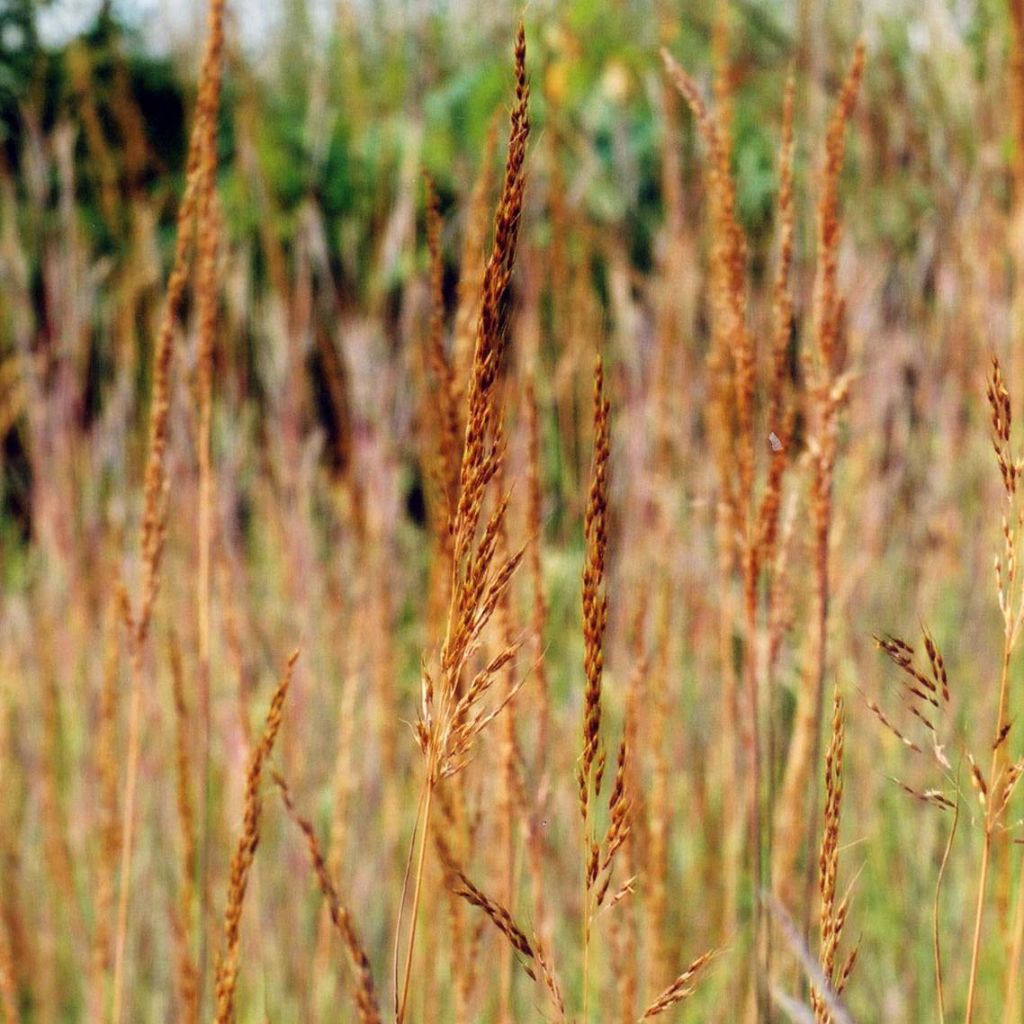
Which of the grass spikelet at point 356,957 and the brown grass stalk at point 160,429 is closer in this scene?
the grass spikelet at point 356,957

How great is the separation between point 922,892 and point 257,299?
8.88 ft

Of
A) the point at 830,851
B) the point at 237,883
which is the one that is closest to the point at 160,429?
the point at 237,883

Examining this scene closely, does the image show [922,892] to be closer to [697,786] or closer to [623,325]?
[697,786]

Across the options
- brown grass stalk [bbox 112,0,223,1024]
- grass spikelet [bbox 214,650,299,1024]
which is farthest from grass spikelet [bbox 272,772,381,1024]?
brown grass stalk [bbox 112,0,223,1024]

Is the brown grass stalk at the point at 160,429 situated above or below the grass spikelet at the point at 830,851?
above

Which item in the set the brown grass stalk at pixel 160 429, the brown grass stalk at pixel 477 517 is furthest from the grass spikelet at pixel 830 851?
the brown grass stalk at pixel 160 429

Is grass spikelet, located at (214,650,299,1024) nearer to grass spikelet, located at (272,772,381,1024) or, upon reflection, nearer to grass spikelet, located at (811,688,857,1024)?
grass spikelet, located at (272,772,381,1024)

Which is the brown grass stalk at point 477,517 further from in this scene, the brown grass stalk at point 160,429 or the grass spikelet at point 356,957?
the brown grass stalk at point 160,429

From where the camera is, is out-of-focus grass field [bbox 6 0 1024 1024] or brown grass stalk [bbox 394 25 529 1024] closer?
brown grass stalk [bbox 394 25 529 1024]

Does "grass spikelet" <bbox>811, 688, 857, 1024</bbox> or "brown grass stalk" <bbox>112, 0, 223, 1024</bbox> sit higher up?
"brown grass stalk" <bbox>112, 0, 223, 1024</bbox>

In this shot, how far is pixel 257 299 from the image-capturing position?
12.2ft

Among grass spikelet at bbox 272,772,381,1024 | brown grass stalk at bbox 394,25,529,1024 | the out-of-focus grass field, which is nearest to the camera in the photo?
→ brown grass stalk at bbox 394,25,529,1024

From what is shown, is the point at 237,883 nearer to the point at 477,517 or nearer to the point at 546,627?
the point at 477,517

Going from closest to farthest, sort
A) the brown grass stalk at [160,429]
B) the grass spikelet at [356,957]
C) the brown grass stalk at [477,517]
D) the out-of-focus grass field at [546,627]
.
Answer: the brown grass stalk at [477,517]
the grass spikelet at [356,957]
the brown grass stalk at [160,429]
the out-of-focus grass field at [546,627]
